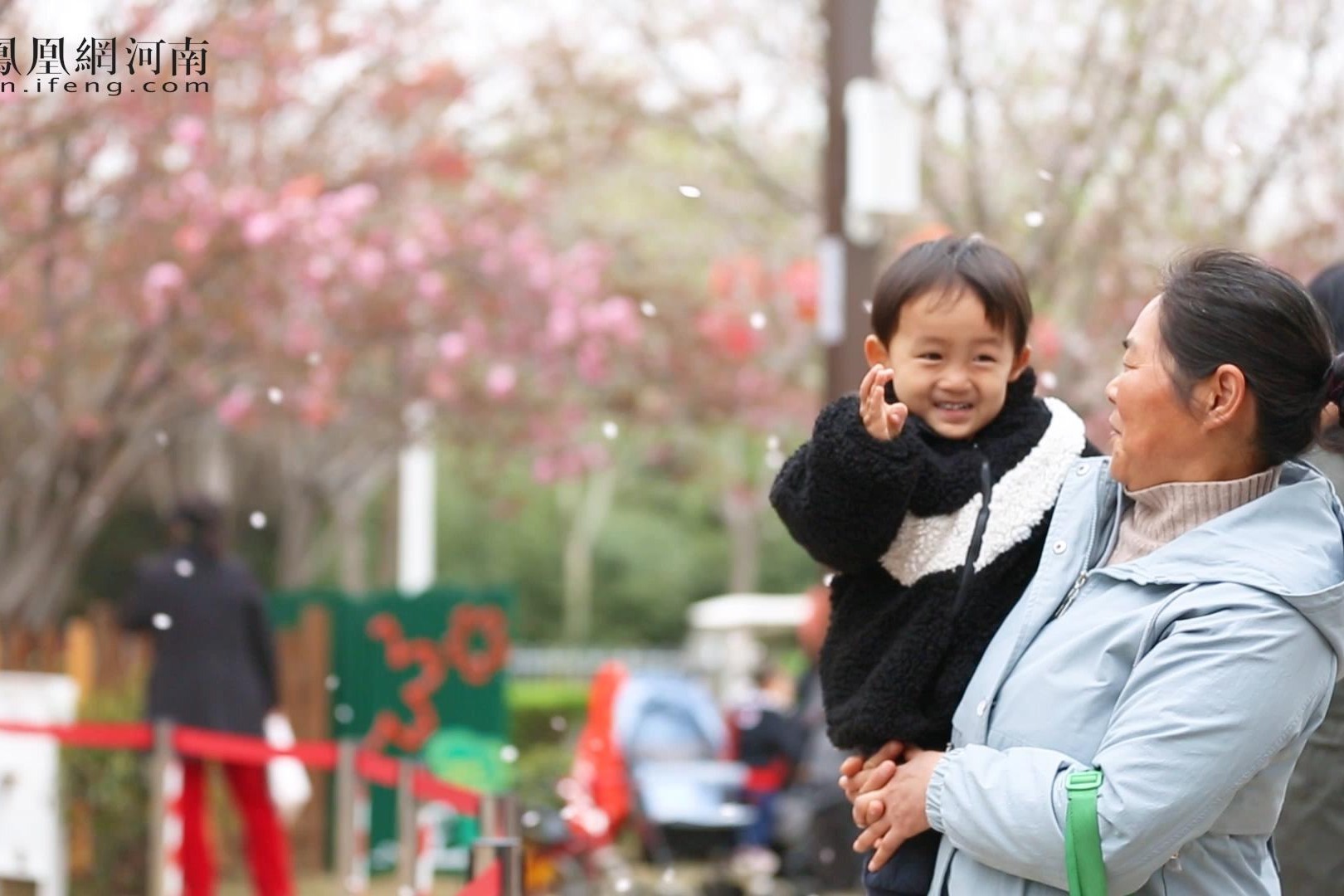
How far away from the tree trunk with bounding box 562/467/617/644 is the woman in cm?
2475

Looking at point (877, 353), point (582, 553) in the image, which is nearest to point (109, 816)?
point (877, 353)

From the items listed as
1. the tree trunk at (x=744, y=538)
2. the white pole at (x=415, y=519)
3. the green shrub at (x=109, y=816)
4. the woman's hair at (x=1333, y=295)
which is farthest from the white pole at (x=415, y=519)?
the woman's hair at (x=1333, y=295)

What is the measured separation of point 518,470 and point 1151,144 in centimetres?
1586

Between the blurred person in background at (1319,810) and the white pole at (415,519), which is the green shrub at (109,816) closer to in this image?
the blurred person in background at (1319,810)

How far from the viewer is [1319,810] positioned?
238cm

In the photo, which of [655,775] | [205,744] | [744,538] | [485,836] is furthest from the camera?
[744,538]

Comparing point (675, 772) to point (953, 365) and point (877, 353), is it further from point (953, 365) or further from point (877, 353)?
point (953, 365)

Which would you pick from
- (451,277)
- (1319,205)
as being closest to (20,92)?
(451,277)

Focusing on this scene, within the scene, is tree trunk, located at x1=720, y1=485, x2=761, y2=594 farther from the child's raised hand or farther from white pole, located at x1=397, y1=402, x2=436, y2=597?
the child's raised hand

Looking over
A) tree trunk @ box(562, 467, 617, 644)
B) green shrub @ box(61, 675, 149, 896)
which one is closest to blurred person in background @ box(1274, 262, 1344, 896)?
green shrub @ box(61, 675, 149, 896)

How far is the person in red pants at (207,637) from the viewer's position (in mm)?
6156

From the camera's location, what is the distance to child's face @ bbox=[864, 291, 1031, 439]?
2.07 metres

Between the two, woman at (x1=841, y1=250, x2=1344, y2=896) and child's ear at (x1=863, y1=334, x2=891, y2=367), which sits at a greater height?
child's ear at (x1=863, y1=334, x2=891, y2=367)

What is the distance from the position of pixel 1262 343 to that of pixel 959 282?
0.42 m
